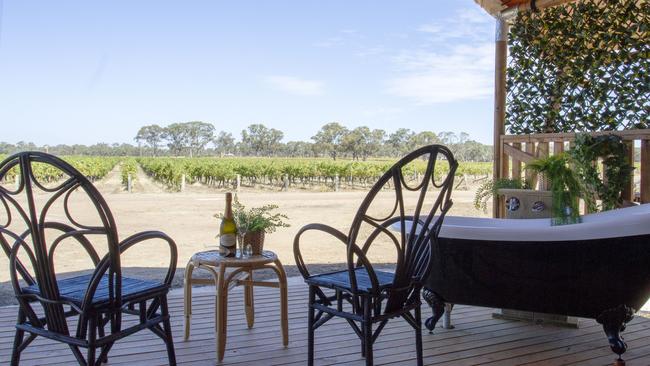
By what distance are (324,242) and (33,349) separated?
5.48 meters

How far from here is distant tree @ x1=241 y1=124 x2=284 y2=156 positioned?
1903 cm

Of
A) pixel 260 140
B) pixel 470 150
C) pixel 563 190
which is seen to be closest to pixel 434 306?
pixel 563 190

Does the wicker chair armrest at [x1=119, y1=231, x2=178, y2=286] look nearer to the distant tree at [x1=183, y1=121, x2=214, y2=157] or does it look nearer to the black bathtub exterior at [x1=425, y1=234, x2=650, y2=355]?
the black bathtub exterior at [x1=425, y1=234, x2=650, y2=355]

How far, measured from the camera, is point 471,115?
20.0m

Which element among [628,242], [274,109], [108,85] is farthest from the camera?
[274,109]

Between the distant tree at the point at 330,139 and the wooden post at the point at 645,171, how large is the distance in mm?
17282

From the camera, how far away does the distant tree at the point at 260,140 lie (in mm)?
19031

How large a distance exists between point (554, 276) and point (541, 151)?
173cm

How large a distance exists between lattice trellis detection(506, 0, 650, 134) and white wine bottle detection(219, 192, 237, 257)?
2465 mm

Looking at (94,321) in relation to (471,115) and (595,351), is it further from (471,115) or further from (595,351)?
(471,115)

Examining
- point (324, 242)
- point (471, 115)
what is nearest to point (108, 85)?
point (471, 115)

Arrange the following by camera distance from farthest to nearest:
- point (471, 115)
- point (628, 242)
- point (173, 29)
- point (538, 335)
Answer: point (471, 115) → point (173, 29) → point (538, 335) → point (628, 242)

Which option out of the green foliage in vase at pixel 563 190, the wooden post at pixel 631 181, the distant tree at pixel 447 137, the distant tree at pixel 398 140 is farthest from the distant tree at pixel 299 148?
the green foliage in vase at pixel 563 190

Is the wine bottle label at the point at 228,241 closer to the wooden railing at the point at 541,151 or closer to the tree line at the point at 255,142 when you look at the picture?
the wooden railing at the point at 541,151
